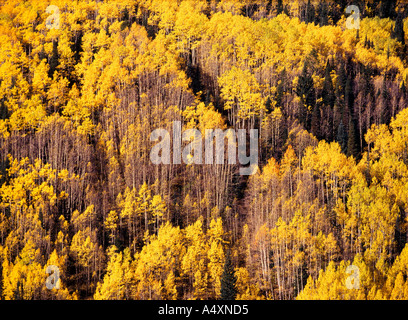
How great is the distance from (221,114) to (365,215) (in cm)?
2014

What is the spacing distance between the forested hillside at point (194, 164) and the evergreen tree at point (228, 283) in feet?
0.37

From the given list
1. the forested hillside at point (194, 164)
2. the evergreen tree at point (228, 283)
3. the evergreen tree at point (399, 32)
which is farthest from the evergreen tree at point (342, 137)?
the evergreen tree at point (399, 32)

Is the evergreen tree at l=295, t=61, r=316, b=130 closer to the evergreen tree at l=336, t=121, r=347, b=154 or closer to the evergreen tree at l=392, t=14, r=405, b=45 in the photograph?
the evergreen tree at l=336, t=121, r=347, b=154

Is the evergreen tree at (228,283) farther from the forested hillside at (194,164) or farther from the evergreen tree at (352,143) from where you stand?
the evergreen tree at (352,143)

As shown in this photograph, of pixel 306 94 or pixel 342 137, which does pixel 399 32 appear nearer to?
pixel 306 94

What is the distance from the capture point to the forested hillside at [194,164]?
45344 mm

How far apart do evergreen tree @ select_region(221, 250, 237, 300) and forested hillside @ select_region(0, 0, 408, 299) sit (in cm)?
11

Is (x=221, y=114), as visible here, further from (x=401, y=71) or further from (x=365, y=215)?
(x=401, y=71)

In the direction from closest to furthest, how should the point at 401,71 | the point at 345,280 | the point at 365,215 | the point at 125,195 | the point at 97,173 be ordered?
the point at 345,280, the point at 365,215, the point at 125,195, the point at 97,173, the point at 401,71

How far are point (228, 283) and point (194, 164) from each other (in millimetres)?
15890

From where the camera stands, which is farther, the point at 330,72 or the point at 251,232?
the point at 330,72

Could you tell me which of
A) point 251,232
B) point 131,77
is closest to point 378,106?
point 251,232

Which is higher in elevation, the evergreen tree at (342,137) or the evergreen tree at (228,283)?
the evergreen tree at (342,137)

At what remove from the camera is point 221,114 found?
198 ft
